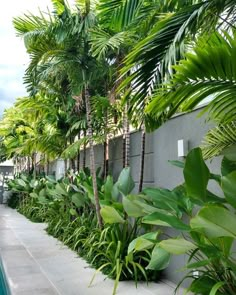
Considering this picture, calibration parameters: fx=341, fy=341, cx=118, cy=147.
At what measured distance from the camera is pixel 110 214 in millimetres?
4344

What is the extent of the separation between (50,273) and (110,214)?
4.63 ft

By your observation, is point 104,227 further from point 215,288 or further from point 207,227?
point 207,227

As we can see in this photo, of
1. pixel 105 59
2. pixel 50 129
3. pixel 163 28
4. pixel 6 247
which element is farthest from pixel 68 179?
pixel 163 28

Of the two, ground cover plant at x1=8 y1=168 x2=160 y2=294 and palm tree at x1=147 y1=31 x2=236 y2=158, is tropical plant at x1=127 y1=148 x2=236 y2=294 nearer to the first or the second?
palm tree at x1=147 y1=31 x2=236 y2=158

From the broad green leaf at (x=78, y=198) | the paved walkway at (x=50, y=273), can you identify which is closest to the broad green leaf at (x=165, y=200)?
the paved walkway at (x=50, y=273)

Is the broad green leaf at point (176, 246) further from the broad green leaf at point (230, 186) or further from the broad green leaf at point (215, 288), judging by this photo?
the broad green leaf at point (230, 186)

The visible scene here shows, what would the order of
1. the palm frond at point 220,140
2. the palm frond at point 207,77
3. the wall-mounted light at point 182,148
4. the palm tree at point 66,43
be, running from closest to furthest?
the palm frond at point 207,77
the palm frond at point 220,140
the wall-mounted light at point 182,148
the palm tree at point 66,43

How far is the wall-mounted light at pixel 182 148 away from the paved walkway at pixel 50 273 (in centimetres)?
168

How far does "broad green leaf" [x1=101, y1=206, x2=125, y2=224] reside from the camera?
4309mm

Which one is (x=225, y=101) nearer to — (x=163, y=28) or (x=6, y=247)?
(x=163, y=28)

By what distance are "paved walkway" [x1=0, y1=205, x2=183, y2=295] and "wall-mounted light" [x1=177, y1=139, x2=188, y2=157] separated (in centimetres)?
168

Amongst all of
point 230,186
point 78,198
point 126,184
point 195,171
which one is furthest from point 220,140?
point 78,198

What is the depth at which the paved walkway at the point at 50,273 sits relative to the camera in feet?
13.6

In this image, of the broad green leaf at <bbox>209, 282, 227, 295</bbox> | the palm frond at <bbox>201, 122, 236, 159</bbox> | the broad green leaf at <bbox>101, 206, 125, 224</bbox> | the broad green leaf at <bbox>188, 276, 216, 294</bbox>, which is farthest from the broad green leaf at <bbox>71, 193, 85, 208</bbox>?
the broad green leaf at <bbox>209, 282, 227, 295</bbox>
